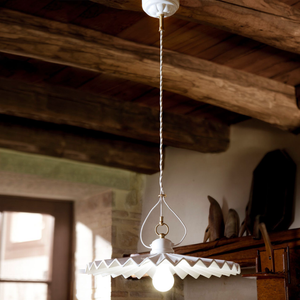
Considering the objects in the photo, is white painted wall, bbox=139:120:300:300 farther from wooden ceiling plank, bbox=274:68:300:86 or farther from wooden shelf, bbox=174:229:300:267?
wooden ceiling plank, bbox=274:68:300:86

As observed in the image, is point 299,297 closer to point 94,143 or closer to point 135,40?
point 135,40

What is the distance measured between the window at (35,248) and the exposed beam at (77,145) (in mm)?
949

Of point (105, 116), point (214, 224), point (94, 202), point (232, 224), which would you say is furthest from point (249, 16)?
point (94, 202)

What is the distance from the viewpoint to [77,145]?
3.64 m

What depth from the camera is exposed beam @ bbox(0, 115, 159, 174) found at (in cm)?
337

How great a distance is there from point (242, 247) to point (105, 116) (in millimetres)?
1262

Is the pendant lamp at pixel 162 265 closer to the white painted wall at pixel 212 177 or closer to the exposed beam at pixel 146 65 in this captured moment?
the exposed beam at pixel 146 65

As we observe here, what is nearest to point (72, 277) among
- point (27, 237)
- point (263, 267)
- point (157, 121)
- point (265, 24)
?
point (27, 237)

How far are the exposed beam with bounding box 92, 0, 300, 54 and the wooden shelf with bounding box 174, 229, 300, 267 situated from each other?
1.12 metres

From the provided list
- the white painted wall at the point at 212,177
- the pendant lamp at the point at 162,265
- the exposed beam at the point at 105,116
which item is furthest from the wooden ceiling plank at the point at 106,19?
the white painted wall at the point at 212,177

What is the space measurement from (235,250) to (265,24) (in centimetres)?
155

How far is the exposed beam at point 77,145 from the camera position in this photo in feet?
11.1

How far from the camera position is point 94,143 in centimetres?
372

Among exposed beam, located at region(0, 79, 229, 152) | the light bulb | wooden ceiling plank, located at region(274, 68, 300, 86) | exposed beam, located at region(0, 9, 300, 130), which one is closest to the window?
exposed beam, located at region(0, 79, 229, 152)
